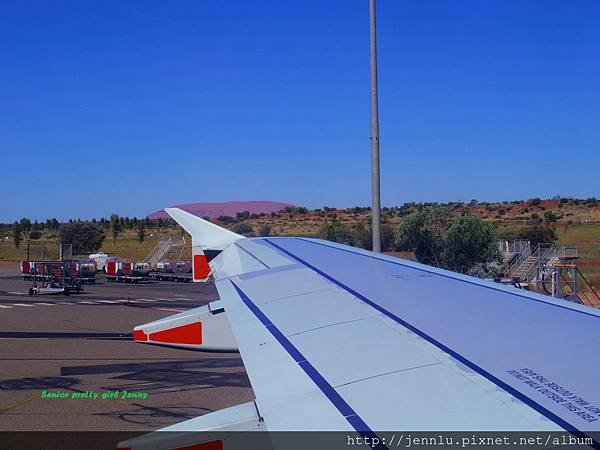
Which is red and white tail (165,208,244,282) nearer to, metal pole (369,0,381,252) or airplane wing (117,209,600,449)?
metal pole (369,0,381,252)

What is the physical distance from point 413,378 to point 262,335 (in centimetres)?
142

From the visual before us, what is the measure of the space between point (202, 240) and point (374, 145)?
2892 mm

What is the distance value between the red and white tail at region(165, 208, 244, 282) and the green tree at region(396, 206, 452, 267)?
5993 mm

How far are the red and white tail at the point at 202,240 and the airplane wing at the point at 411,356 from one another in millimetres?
3015

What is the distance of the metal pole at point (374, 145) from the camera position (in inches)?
388

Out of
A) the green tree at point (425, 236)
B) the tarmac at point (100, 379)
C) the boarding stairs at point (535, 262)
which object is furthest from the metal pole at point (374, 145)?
the boarding stairs at point (535, 262)

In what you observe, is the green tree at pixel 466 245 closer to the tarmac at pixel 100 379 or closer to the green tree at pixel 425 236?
the green tree at pixel 425 236

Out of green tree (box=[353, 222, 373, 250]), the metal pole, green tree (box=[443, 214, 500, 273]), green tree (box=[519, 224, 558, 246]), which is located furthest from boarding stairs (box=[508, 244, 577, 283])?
green tree (box=[519, 224, 558, 246])

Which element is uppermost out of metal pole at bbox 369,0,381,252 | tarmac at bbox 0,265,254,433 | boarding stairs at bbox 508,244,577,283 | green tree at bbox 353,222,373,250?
metal pole at bbox 369,0,381,252

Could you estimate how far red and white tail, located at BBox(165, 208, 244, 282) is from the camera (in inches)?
348

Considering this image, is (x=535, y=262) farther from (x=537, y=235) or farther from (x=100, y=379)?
(x=537, y=235)

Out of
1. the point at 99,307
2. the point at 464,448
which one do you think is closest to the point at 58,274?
the point at 99,307

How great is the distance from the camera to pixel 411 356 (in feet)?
10.2

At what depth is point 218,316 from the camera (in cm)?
603
